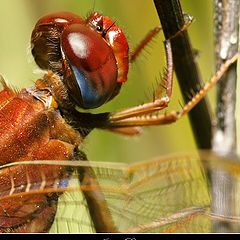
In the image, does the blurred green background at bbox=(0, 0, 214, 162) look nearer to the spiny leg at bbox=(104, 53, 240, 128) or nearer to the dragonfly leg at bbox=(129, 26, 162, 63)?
the dragonfly leg at bbox=(129, 26, 162, 63)

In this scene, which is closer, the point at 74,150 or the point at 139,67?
the point at 74,150

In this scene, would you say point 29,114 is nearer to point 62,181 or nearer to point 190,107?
point 62,181

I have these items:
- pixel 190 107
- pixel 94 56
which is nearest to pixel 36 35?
pixel 94 56

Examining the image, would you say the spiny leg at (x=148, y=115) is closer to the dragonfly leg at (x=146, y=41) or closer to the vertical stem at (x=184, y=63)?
the vertical stem at (x=184, y=63)

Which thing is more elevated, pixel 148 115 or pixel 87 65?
pixel 87 65

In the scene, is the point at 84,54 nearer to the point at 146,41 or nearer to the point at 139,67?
the point at 146,41

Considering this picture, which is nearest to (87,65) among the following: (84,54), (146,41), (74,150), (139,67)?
(84,54)
